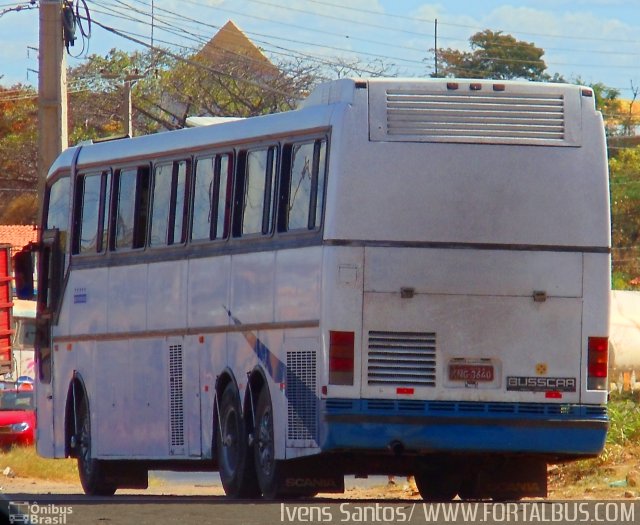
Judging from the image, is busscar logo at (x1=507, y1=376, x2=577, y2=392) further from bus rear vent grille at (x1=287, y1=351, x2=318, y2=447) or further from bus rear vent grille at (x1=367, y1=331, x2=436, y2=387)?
bus rear vent grille at (x1=287, y1=351, x2=318, y2=447)

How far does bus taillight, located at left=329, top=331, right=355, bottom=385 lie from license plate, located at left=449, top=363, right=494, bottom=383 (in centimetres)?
85

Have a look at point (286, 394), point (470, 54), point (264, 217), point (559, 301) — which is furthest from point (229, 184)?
point (470, 54)

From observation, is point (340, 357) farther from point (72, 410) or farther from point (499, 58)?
point (499, 58)

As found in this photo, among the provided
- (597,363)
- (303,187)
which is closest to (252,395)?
(303,187)

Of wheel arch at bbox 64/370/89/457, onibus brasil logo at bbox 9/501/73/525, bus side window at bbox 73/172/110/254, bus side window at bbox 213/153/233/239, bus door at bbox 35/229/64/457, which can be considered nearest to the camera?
onibus brasil logo at bbox 9/501/73/525

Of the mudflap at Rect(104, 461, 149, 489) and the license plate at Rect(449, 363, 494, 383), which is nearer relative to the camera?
the license plate at Rect(449, 363, 494, 383)

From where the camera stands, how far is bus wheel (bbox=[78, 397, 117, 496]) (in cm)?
1919

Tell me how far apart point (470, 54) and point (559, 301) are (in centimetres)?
8122

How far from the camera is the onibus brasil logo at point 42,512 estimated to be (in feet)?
37.7

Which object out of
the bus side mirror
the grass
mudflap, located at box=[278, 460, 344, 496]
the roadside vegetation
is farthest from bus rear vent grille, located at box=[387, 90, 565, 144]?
the grass

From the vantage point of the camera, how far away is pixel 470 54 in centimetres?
9481

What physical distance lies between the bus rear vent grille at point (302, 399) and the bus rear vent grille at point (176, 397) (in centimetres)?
261

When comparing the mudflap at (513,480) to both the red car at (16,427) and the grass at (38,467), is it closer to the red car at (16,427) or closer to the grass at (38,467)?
the grass at (38,467)

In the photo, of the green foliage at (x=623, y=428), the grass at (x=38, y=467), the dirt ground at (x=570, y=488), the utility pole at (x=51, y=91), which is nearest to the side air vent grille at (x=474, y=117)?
the dirt ground at (x=570, y=488)
